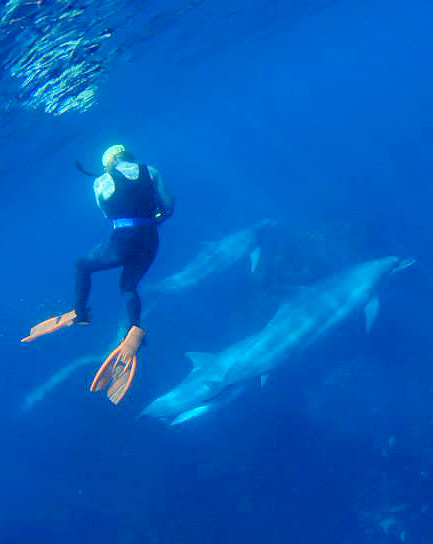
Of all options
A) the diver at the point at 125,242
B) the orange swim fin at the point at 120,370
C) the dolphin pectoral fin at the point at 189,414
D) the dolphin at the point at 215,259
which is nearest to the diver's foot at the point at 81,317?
the diver at the point at 125,242

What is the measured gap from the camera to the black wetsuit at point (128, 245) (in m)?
7.25

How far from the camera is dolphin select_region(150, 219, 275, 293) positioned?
19.2 m

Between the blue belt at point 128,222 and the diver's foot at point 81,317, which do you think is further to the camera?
the diver's foot at point 81,317

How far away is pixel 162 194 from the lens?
771 cm

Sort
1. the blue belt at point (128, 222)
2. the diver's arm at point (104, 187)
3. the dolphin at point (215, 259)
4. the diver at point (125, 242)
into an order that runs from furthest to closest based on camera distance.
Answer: the dolphin at point (215, 259) → the blue belt at point (128, 222) → the diver's arm at point (104, 187) → the diver at point (125, 242)

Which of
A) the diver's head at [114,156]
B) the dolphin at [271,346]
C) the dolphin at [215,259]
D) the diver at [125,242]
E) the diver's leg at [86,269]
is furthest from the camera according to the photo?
the dolphin at [215,259]

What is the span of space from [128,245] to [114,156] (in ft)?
5.05

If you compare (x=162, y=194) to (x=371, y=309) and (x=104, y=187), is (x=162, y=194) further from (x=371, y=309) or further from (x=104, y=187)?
(x=371, y=309)

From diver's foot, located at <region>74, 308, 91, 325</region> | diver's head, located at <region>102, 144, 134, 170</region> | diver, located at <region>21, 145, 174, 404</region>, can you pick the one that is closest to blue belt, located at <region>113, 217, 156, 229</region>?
diver, located at <region>21, 145, 174, 404</region>

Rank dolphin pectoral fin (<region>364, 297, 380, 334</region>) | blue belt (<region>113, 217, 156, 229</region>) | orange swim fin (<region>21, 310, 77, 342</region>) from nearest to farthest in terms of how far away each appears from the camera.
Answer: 1. blue belt (<region>113, 217, 156, 229</region>)
2. orange swim fin (<region>21, 310, 77, 342</region>)
3. dolphin pectoral fin (<region>364, 297, 380, 334</region>)

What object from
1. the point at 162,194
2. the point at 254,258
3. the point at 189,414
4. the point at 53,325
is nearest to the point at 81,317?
the point at 53,325

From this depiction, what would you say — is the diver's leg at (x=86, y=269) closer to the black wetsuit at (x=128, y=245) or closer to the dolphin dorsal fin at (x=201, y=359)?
the black wetsuit at (x=128, y=245)

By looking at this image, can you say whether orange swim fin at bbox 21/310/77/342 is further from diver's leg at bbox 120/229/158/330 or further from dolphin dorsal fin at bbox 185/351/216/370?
dolphin dorsal fin at bbox 185/351/216/370

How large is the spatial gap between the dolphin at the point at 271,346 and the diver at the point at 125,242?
5.74 metres
